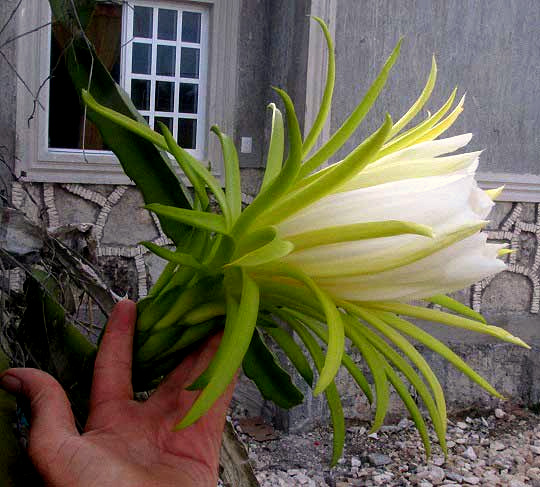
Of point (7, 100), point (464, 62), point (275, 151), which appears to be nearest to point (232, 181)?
point (275, 151)

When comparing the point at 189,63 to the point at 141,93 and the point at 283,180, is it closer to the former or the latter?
the point at 141,93

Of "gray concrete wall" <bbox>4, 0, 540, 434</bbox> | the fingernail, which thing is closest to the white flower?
the fingernail

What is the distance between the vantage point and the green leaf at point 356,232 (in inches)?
13.6

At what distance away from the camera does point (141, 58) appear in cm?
192

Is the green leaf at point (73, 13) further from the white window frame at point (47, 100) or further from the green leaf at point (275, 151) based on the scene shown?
the white window frame at point (47, 100)

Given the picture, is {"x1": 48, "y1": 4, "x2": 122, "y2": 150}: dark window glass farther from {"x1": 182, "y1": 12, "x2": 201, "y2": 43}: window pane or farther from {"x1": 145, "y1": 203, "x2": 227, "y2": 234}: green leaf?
{"x1": 145, "y1": 203, "x2": 227, "y2": 234}: green leaf

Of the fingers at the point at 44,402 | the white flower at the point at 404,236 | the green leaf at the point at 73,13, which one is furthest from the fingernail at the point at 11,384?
the green leaf at the point at 73,13

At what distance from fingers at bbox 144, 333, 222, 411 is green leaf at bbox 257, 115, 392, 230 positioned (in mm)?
105

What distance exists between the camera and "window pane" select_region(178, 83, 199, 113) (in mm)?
1967

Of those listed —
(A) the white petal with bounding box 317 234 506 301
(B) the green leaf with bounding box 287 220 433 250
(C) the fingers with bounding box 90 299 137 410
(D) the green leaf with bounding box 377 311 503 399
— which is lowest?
(C) the fingers with bounding box 90 299 137 410

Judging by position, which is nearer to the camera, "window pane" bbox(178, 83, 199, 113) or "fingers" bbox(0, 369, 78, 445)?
"fingers" bbox(0, 369, 78, 445)

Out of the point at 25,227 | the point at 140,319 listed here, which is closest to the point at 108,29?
the point at 25,227

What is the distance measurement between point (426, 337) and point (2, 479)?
0.31 meters

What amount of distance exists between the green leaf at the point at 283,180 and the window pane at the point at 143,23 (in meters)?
1.63
